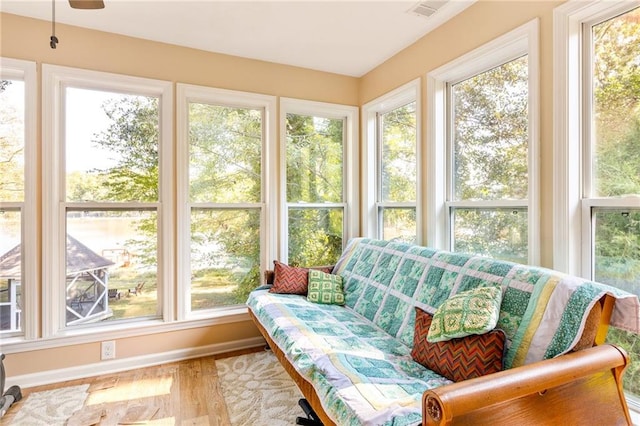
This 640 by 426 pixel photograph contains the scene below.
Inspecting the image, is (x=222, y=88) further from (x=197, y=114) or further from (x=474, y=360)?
(x=474, y=360)

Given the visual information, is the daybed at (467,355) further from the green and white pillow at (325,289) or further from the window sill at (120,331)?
the window sill at (120,331)

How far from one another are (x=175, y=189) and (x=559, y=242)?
2.69 metres

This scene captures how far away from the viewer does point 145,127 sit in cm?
278

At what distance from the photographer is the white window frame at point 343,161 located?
10.5ft

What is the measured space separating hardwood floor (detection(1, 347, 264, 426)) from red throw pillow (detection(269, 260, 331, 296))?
31.3 inches

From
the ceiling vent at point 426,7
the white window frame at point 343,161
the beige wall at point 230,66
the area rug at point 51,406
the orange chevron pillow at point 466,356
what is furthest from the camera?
the white window frame at point 343,161

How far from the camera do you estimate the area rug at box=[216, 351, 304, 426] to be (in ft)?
6.61

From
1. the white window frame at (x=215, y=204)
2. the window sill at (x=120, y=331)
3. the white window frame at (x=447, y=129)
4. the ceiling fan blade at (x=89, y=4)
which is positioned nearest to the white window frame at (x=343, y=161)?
the white window frame at (x=215, y=204)

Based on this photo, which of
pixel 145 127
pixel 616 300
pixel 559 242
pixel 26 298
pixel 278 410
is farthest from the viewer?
pixel 145 127

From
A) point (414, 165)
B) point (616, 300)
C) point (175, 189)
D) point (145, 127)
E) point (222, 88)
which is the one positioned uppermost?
point (222, 88)

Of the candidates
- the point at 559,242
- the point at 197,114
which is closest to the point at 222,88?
the point at 197,114

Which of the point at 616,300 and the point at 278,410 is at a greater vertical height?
the point at 616,300

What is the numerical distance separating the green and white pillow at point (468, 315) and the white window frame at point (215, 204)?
1888 mm

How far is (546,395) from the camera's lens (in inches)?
44.7
